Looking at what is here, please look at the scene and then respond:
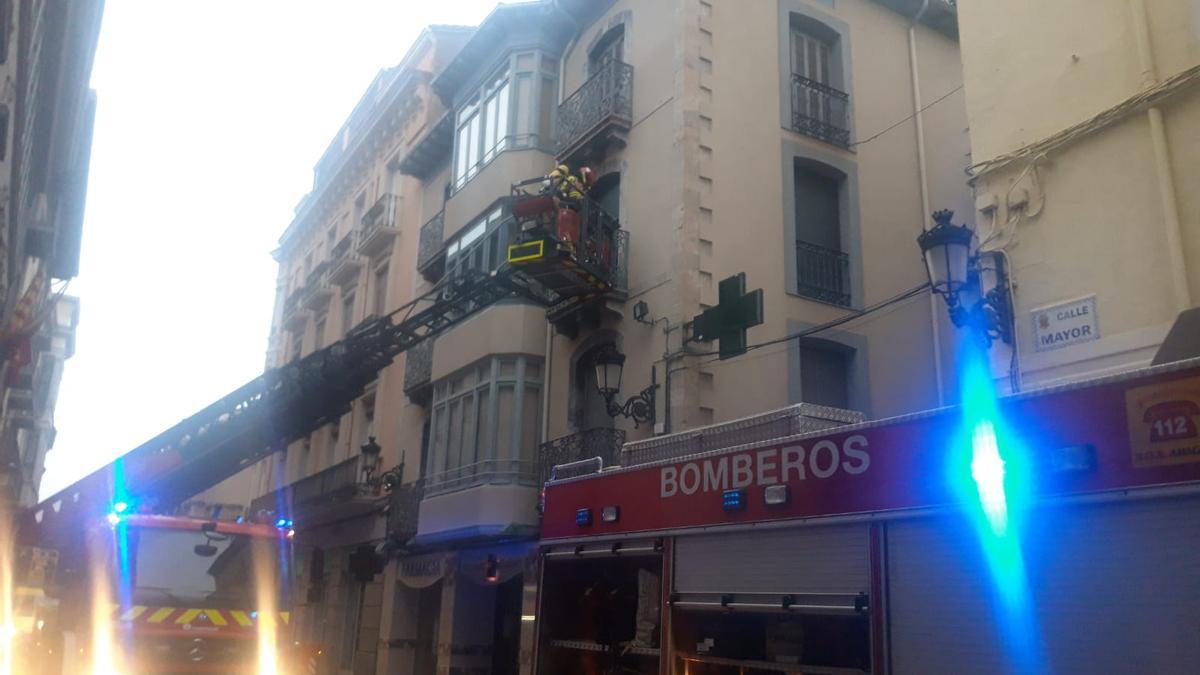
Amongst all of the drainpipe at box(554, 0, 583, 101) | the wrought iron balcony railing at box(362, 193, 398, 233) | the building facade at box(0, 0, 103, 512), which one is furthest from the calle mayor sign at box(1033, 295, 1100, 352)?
the wrought iron balcony railing at box(362, 193, 398, 233)

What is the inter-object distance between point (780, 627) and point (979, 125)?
6264 mm

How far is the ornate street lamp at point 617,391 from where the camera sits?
13.2m

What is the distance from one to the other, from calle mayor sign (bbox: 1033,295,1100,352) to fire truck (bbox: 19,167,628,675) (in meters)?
6.41

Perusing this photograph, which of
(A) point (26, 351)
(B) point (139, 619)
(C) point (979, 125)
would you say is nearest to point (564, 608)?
(B) point (139, 619)

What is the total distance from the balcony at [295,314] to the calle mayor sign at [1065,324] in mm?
24962

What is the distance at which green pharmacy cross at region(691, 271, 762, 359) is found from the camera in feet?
39.1

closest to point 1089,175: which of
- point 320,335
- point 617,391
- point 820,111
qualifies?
point 617,391

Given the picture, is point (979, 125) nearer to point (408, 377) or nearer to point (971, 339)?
point (971, 339)

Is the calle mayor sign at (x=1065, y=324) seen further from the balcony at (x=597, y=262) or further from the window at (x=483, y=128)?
the window at (x=483, y=128)

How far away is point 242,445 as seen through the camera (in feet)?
45.9

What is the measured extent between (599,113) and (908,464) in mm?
11405

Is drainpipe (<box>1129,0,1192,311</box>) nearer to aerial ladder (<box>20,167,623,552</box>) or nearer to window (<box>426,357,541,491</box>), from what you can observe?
aerial ladder (<box>20,167,623,552</box>)

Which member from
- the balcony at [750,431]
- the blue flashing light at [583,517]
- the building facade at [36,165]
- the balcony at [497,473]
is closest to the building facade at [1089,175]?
the balcony at [750,431]

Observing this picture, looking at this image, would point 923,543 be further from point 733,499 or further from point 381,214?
point 381,214
